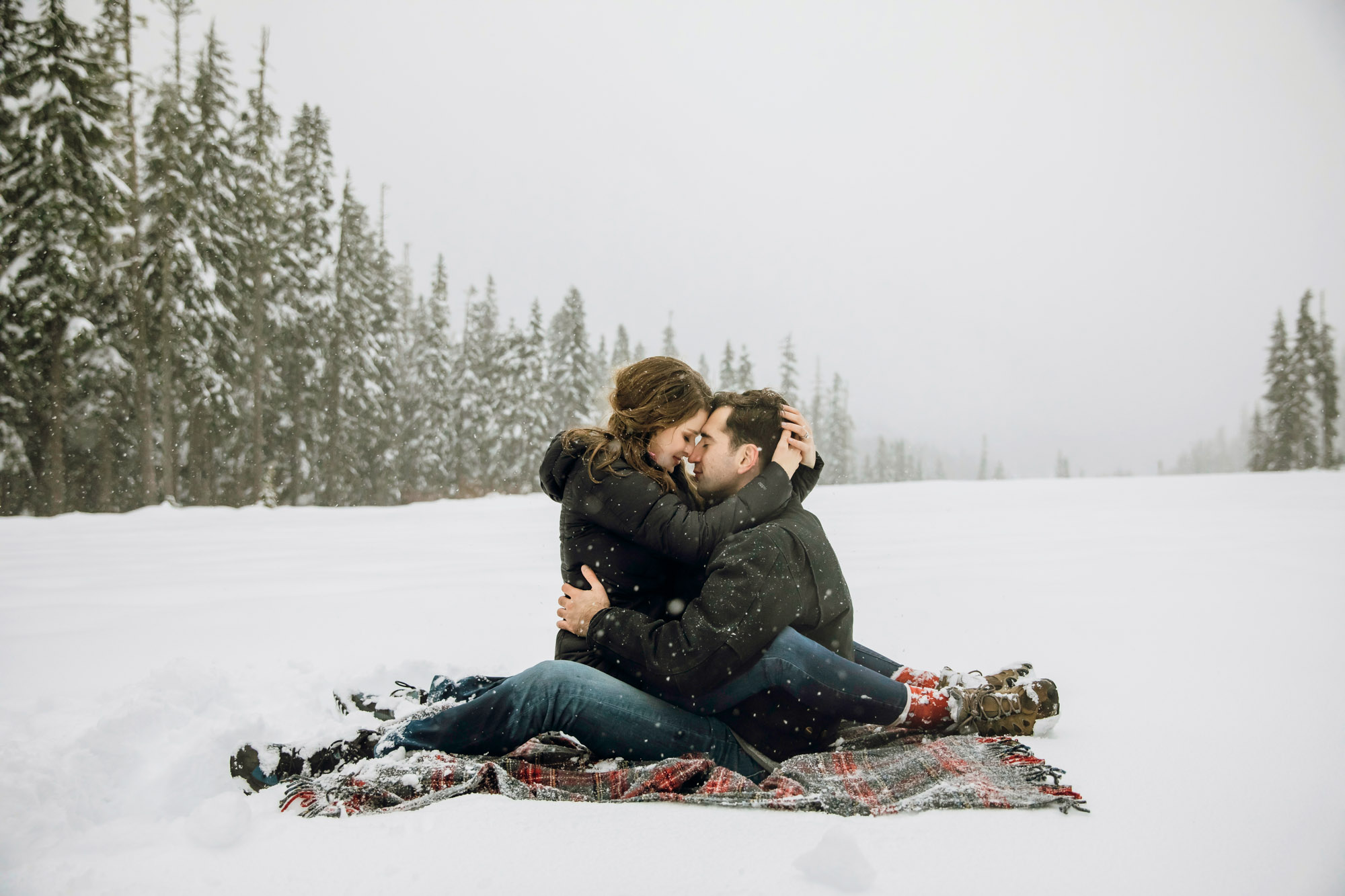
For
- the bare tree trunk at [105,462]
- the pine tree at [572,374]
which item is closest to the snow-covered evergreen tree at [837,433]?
the pine tree at [572,374]

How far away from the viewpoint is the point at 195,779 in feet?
8.41

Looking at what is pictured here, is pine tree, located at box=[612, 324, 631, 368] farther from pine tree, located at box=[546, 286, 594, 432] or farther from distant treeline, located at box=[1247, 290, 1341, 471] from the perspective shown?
distant treeline, located at box=[1247, 290, 1341, 471]

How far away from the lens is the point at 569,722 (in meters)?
2.72

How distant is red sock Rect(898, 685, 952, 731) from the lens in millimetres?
2941

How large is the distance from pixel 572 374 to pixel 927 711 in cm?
3518

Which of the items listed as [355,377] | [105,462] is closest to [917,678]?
[105,462]

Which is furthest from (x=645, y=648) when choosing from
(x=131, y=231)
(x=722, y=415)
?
(x=131, y=231)

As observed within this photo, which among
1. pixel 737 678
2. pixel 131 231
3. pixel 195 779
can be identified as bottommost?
pixel 195 779

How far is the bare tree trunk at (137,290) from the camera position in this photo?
637 inches

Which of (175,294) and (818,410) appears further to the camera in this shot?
(818,410)

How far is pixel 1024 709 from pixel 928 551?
5.44 metres

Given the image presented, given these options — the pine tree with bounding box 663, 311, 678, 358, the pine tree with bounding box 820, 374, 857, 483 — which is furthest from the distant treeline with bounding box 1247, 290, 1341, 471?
the pine tree with bounding box 663, 311, 678, 358

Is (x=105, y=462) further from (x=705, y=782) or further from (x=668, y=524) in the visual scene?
(x=705, y=782)

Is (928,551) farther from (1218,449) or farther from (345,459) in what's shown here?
(1218,449)
